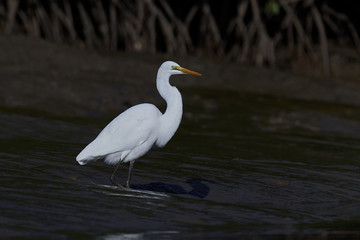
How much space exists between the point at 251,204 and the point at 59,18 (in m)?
7.88

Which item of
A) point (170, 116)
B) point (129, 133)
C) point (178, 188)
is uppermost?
point (170, 116)

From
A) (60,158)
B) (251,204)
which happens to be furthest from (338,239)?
(60,158)

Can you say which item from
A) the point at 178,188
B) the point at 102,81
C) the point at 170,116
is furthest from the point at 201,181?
the point at 102,81

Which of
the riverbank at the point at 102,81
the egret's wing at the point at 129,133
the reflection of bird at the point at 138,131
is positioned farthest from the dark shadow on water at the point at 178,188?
the riverbank at the point at 102,81

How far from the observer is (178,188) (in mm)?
6285

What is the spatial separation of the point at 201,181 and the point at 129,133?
2.71ft

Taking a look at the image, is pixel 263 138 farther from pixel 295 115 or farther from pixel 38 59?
pixel 38 59

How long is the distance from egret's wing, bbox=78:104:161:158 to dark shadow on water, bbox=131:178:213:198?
373 mm

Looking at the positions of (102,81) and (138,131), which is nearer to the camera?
(138,131)

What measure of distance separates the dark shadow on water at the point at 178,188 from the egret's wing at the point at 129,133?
1.22ft

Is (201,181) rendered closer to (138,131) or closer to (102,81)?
(138,131)

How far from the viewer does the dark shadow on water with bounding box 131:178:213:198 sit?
6.11 m

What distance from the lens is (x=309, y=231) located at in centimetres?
512

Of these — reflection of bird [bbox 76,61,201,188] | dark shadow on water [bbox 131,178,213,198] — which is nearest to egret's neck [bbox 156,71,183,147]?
reflection of bird [bbox 76,61,201,188]
